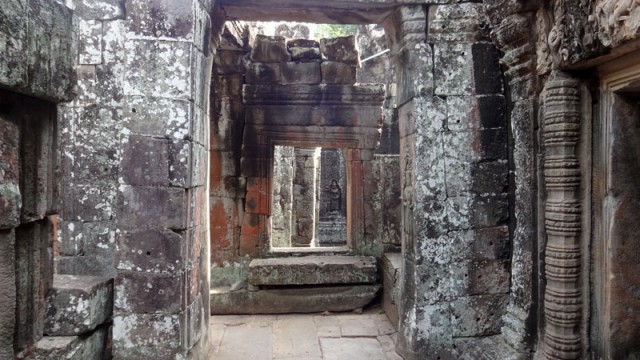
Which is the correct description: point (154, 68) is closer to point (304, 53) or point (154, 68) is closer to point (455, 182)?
point (455, 182)

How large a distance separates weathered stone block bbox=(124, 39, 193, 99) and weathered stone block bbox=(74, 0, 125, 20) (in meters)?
0.62

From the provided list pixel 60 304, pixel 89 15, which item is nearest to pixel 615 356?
pixel 60 304

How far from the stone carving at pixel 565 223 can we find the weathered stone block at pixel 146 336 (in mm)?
2677

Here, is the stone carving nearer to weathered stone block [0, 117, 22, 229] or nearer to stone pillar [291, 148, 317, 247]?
weathered stone block [0, 117, 22, 229]

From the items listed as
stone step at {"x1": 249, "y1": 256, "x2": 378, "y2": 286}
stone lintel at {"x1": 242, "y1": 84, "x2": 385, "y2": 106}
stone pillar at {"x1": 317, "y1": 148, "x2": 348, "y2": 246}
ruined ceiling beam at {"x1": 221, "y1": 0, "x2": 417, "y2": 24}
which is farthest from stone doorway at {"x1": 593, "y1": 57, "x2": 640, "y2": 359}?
stone pillar at {"x1": 317, "y1": 148, "x2": 348, "y2": 246}

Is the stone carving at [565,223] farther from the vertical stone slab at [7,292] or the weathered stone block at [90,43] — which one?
the weathered stone block at [90,43]

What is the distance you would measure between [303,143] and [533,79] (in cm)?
420

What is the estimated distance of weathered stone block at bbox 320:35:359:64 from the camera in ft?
21.4

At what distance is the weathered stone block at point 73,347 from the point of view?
79.5 inches

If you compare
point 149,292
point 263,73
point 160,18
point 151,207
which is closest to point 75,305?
point 149,292

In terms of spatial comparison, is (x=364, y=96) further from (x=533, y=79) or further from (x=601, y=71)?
(x=601, y=71)

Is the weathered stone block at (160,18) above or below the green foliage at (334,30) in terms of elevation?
below

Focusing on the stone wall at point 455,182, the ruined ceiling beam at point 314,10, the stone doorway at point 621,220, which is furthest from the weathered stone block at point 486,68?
the stone doorway at point 621,220

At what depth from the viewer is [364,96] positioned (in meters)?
6.62
